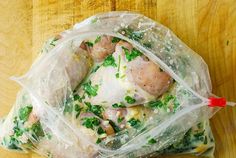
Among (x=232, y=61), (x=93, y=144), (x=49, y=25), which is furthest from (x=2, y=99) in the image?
(x=232, y=61)

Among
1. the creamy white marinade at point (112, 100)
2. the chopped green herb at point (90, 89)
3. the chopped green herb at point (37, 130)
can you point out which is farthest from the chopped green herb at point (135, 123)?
the chopped green herb at point (37, 130)

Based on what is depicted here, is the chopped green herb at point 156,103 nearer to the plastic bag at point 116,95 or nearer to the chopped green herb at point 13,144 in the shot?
the plastic bag at point 116,95

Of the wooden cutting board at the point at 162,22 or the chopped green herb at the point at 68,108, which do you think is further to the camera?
the wooden cutting board at the point at 162,22

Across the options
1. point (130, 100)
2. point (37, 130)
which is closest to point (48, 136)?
point (37, 130)

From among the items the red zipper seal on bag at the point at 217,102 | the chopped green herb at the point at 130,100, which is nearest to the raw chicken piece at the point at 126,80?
the chopped green herb at the point at 130,100

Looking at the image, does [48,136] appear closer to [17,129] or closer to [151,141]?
[17,129]

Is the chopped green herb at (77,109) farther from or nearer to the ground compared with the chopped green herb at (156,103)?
nearer to the ground

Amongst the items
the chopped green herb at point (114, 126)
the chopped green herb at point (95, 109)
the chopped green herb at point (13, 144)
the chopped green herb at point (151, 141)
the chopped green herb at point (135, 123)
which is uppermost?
the chopped green herb at point (95, 109)
